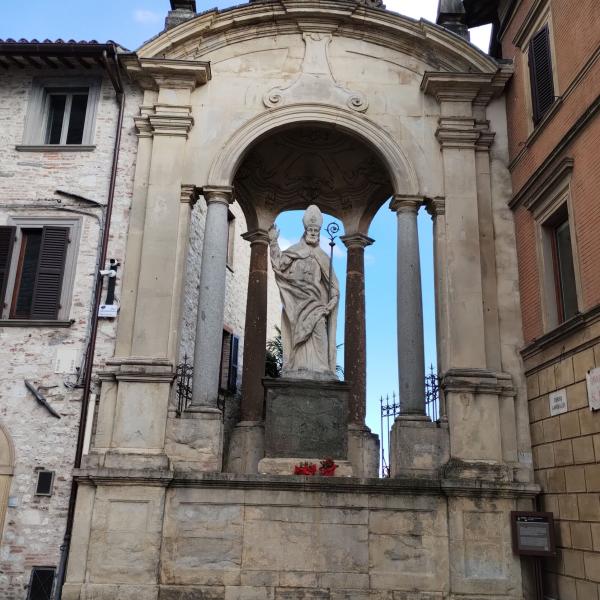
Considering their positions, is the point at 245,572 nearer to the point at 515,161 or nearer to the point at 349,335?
the point at 349,335

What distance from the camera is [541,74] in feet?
33.3

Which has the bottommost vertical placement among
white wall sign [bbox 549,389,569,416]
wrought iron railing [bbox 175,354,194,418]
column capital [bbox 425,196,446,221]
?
white wall sign [bbox 549,389,569,416]

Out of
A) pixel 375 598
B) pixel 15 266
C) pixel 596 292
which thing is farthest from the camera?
pixel 15 266

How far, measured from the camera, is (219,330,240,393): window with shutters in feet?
51.0

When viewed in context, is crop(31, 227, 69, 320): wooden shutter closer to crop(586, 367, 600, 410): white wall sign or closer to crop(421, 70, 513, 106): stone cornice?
crop(421, 70, 513, 106): stone cornice

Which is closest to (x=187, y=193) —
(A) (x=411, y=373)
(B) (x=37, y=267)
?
(B) (x=37, y=267)

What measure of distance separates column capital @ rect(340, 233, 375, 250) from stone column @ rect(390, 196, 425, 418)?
2.36 meters

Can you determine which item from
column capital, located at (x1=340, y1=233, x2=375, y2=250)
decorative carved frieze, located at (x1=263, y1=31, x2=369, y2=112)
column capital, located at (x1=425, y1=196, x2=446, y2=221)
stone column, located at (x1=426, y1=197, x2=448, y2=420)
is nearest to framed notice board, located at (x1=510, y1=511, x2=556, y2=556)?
stone column, located at (x1=426, y1=197, x2=448, y2=420)

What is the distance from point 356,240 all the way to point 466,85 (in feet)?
11.7

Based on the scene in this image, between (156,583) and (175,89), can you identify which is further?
(175,89)

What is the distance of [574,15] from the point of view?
30.0 feet

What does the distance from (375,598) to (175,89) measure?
26.7 ft

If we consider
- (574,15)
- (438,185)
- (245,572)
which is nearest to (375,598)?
(245,572)

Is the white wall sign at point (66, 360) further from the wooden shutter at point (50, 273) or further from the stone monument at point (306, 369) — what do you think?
the stone monument at point (306, 369)
